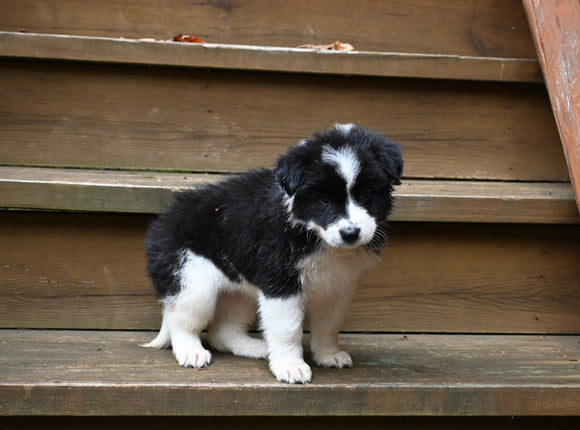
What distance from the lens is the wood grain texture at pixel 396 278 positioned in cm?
279

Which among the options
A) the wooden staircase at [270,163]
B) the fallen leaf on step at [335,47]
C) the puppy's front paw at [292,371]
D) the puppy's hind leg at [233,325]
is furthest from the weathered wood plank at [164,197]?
the fallen leaf on step at [335,47]

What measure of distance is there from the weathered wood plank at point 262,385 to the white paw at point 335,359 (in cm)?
4

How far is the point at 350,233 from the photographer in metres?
2.12

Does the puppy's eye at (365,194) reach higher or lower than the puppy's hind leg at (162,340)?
higher

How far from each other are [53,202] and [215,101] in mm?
808

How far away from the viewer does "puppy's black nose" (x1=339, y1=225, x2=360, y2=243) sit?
2117 mm

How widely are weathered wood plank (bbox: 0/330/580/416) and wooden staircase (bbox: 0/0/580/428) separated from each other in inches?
0.5

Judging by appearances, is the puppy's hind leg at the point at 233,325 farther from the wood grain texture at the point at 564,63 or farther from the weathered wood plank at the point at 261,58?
the wood grain texture at the point at 564,63

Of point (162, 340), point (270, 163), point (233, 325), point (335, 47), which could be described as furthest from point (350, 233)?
point (335, 47)

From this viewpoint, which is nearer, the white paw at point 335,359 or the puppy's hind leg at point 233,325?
the white paw at point 335,359

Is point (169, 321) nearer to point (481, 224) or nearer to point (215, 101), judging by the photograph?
point (215, 101)

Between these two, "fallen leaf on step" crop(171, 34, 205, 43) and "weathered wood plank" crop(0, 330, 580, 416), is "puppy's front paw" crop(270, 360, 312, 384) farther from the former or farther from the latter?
"fallen leaf on step" crop(171, 34, 205, 43)

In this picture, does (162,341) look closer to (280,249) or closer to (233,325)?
(233,325)
